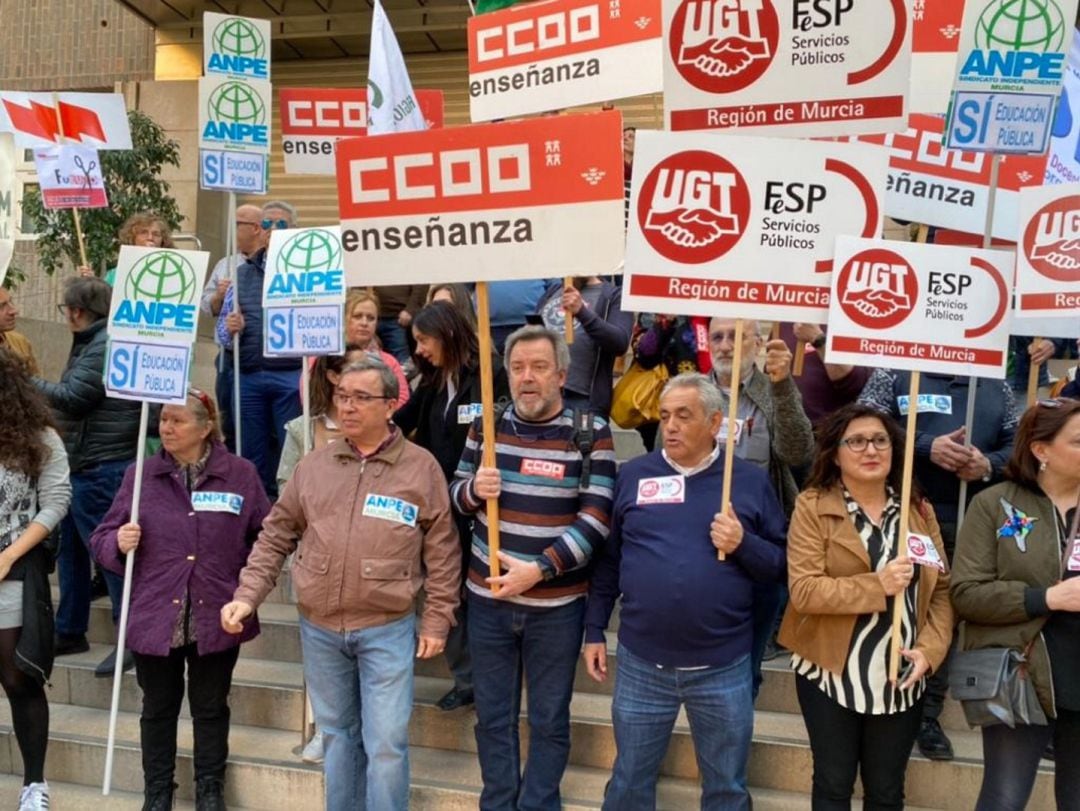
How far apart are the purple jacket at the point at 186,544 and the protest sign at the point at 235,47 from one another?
10.9 ft

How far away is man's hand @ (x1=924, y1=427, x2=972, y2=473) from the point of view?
4.20 metres

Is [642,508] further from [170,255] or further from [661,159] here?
[170,255]

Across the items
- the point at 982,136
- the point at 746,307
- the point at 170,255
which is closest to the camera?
the point at 746,307

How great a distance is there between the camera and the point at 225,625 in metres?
4.07

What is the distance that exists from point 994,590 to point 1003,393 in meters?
1.28

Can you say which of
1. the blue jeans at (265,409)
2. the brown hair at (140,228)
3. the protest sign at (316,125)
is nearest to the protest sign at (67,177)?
the brown hair at (140,228)

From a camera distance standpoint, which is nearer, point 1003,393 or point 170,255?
point 1003,393

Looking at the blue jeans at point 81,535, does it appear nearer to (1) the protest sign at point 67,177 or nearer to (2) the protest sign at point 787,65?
(1) the protest sign at point 67,177

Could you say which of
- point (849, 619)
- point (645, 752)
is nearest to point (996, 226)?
point (849, 619)

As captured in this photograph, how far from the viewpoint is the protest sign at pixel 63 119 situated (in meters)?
6.43

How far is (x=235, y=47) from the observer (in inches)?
272

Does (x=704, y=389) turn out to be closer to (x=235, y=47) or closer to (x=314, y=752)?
(x=314, y=752)

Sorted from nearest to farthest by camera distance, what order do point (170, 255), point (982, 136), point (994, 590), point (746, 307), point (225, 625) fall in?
point (994, 590) < point (746, 307) < point (225, 625) < point (982, 136) < point (170, 255)

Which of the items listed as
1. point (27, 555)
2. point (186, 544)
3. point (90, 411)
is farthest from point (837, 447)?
point (90, 411)
